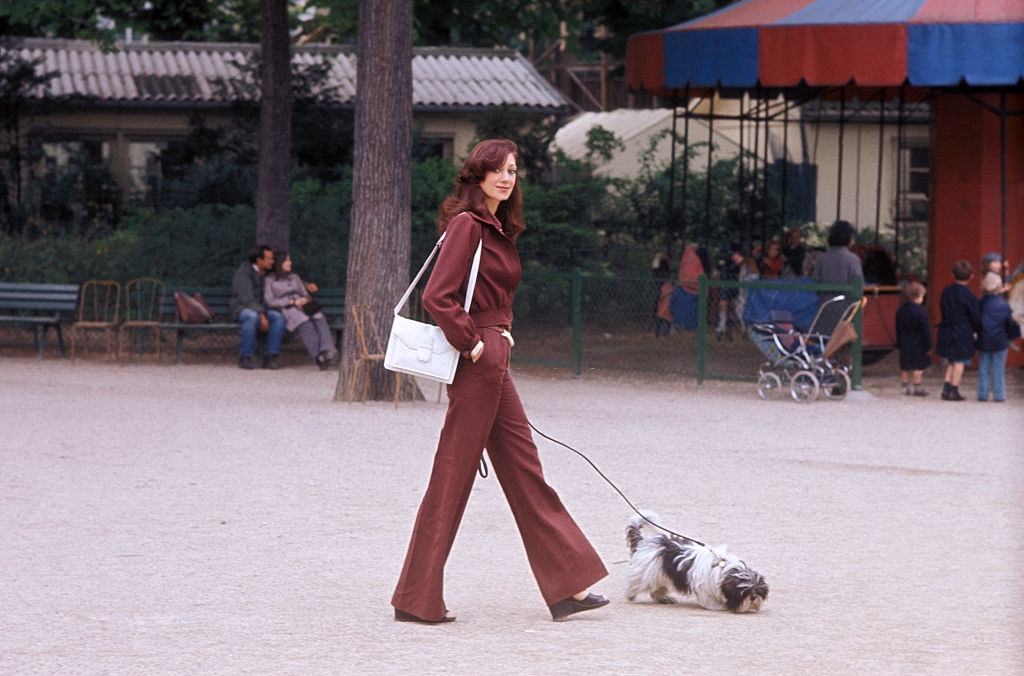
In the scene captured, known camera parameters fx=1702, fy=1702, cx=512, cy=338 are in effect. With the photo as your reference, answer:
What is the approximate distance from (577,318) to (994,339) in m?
4.25

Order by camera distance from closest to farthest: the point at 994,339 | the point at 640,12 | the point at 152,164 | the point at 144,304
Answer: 1. the point at 994,339
2. the point at 144,304
3. the point at 640,12
4. the point at 152,164

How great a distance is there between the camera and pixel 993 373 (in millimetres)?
16141

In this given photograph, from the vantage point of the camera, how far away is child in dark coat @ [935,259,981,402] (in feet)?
53.0

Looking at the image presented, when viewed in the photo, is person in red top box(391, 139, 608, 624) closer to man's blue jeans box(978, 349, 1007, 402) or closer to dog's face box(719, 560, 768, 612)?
dog's face box(719, 560, 768, 612)

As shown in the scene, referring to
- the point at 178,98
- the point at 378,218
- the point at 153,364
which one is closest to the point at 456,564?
the point at 378,218

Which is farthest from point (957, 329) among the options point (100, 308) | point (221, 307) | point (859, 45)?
point (100, 308)

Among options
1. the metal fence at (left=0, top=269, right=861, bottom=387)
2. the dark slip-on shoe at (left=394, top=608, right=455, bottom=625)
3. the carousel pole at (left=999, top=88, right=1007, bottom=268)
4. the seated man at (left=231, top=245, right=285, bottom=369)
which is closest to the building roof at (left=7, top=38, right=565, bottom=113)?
the seated man at (left=231, top=245, right=285, bottom=369)

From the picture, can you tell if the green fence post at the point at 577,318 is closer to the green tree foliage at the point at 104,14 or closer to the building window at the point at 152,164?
the green tree foliage at the point at 104,14

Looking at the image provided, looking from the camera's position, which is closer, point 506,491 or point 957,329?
point 506,491

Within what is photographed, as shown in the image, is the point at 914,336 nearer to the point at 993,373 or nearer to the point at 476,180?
the point at 993,373

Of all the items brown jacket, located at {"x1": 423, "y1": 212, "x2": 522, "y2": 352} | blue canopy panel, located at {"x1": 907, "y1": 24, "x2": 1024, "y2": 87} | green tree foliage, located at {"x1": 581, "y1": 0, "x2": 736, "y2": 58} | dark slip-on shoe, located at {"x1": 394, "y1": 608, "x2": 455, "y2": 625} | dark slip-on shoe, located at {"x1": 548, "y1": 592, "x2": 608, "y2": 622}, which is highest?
green tree foliage, located at {"x1": 581, "y1": 0, "x2": 736, "y2": 58}

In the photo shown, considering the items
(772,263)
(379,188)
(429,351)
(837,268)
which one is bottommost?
(429,351)

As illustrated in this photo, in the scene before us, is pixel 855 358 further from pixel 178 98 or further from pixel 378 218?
pixel 178 98

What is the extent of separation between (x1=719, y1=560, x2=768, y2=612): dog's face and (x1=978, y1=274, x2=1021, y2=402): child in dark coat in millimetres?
9731
